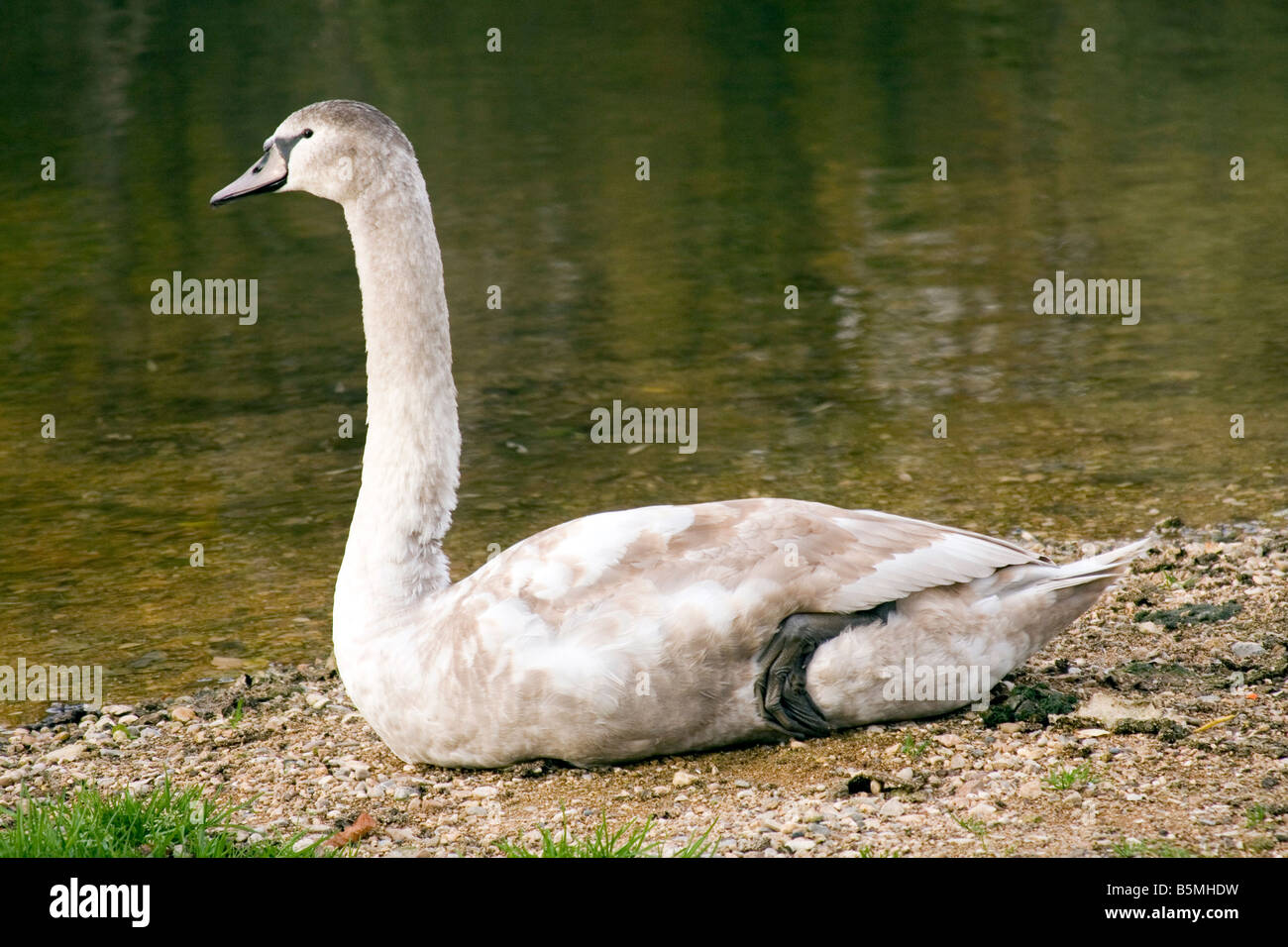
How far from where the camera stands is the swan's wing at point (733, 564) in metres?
5.71

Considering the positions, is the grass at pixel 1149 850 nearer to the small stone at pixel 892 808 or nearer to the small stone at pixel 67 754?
the small stone at pixel 892 808

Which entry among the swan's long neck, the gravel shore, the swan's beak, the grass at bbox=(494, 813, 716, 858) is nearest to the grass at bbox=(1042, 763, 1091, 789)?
the gravel shore

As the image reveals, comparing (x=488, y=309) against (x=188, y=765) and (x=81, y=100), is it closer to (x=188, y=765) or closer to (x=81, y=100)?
(x=188, y=765)

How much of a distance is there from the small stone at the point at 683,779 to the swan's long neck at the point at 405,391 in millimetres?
1199

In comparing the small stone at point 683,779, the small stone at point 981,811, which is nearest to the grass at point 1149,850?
the small stone at point 981,811

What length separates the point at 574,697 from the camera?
224 inches

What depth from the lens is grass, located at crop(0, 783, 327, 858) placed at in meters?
5.12

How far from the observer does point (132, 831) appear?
17.4 feet

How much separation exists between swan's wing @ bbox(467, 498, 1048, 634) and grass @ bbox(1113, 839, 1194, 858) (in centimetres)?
124

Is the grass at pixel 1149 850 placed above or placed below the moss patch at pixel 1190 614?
below

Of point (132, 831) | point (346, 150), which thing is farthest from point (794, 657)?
point (346, 150)

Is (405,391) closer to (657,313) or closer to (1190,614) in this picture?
(1190,614)

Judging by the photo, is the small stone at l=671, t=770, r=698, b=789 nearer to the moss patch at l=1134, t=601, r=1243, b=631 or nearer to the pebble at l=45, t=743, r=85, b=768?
the moss patch at l=1134, t=601, r=1243, b=631

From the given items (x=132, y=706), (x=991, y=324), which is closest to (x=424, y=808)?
(x=132, y=706)
